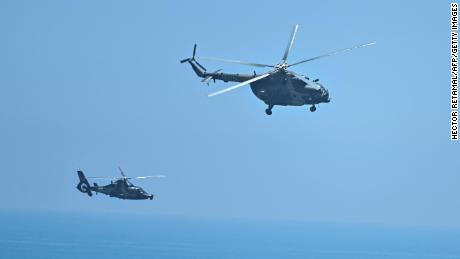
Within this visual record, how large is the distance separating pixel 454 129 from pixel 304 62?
814 inches

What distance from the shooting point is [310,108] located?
216 feet

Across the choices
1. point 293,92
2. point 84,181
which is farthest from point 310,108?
point 84,181

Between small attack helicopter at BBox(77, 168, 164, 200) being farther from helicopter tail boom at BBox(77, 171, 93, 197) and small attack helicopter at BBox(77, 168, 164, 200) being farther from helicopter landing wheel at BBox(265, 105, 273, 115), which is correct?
helicopter landing wheel at BBox(265, 105, 273, 115)

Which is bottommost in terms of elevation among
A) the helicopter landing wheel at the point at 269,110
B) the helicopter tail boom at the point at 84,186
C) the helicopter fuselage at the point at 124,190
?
the helicopter landing wheel at the point at 269,110

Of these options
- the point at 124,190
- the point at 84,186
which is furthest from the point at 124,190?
the point at 84,186

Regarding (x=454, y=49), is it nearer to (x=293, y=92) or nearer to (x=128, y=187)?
(x=293, y=92)

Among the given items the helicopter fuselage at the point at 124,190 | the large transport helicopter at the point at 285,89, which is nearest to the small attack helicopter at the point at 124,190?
the helicopter fuselage at the point at 124,190

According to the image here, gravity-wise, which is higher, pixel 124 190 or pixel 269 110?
pixel 124 190

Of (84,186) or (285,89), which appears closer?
(285,89)

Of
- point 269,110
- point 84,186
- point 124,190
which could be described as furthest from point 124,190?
point 269,110

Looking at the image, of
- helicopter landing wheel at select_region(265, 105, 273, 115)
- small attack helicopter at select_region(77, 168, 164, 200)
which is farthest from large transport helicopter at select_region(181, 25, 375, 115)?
small attack helicopter at select_region(77, 168, 164, 200)

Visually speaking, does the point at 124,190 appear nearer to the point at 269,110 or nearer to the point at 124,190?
the point at 124,190

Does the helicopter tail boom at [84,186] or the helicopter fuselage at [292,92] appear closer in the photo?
the helicopter fuselage at [292,92]

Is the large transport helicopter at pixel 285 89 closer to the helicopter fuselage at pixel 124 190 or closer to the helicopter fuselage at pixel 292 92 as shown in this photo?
the helicopter fuselage at pixel 292 92
